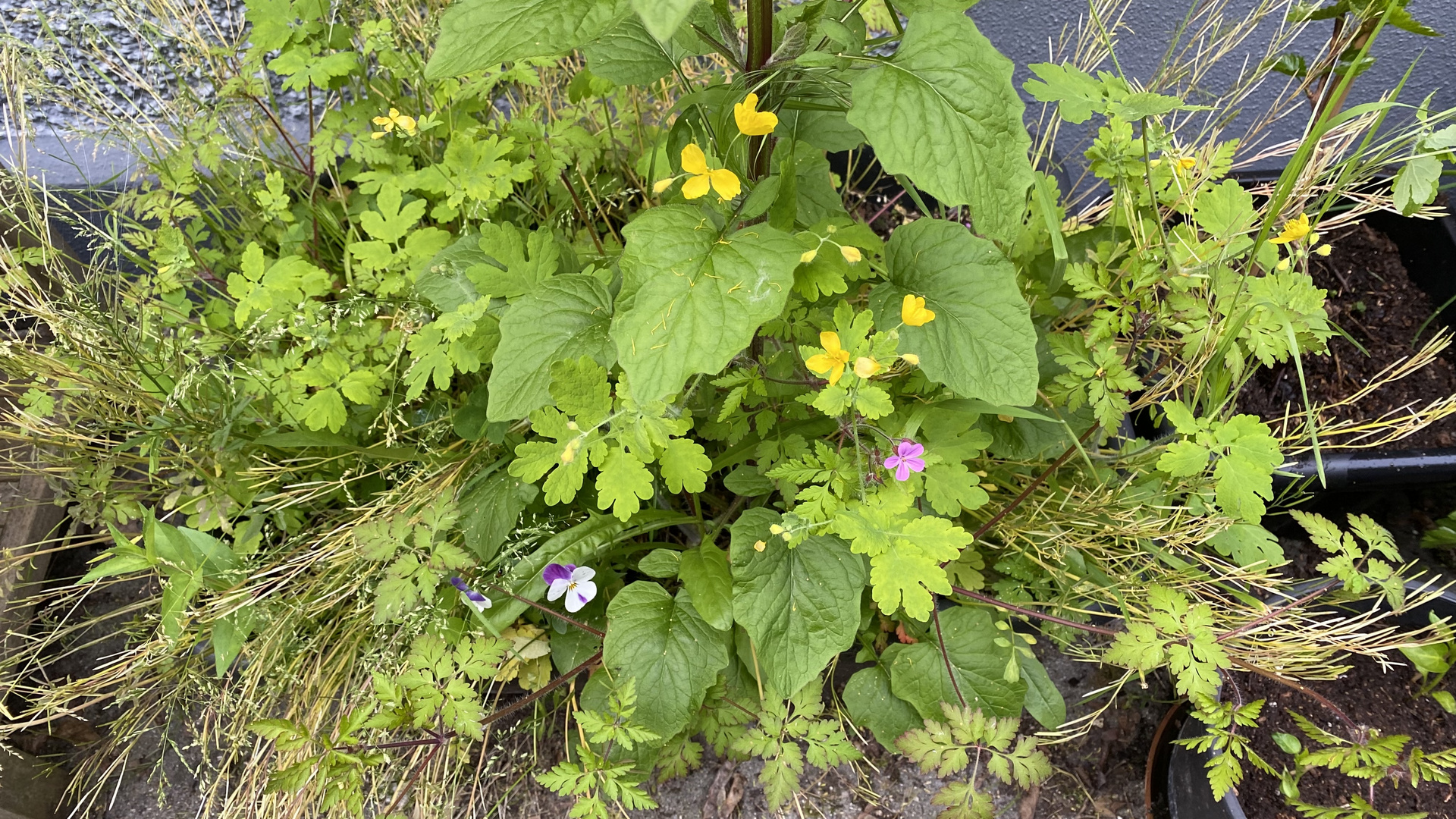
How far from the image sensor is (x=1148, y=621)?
3.66 feet

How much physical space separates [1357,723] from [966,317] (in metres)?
0.97

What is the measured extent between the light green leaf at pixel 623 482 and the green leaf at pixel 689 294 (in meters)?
0.20

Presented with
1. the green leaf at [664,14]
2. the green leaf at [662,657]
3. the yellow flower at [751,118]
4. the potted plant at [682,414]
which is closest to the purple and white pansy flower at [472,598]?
the potted plant at [682,414]

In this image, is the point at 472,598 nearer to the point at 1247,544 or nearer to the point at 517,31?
the point at 517,31

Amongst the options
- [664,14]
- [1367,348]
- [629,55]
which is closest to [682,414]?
[629,55]

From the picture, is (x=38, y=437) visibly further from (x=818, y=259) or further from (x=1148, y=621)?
(x=1148, y=621)

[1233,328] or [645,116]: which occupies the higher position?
[645,116]

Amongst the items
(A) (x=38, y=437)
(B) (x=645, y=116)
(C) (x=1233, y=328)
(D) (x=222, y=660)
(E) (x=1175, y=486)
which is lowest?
(E) (x=1175, y=486)

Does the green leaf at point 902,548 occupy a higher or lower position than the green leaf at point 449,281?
lower

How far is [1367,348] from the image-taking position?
5.48 feet

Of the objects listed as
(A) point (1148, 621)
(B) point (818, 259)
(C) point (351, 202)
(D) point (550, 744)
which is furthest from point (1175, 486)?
(C) point (351, 202)

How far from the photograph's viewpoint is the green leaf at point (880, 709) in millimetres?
1258

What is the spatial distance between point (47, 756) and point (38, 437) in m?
0.62

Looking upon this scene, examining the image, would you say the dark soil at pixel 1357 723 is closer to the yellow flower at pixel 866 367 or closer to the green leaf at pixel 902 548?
the green leaf at pixel 902 548
